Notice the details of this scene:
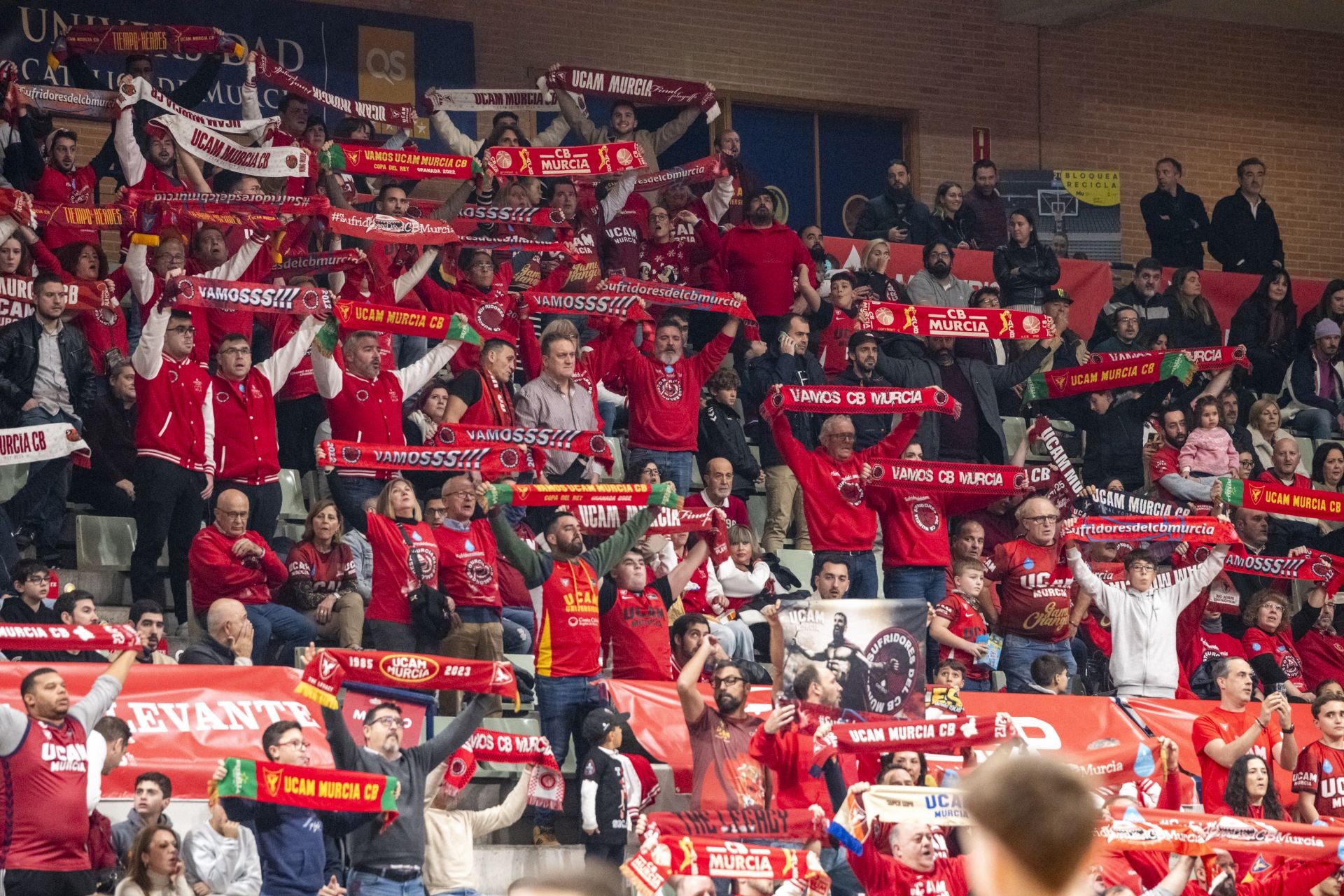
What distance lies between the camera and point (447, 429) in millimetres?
10820

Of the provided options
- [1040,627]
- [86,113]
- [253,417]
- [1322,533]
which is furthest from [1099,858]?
[86,113]

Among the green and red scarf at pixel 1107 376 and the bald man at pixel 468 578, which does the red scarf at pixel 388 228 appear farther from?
the green and red scarf at pixel 1107 376

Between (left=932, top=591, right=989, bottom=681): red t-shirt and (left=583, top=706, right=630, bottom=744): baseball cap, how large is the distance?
8.29 ft

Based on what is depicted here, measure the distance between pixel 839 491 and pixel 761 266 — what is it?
306cm

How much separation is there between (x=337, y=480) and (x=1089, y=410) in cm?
619

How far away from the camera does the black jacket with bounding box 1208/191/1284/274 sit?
18.0 metres

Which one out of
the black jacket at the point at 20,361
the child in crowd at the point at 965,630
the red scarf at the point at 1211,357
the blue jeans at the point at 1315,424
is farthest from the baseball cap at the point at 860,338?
the black jacket at the point at 20,361

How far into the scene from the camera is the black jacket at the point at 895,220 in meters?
16.6

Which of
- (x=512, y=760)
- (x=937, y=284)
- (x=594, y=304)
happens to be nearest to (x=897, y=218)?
(x=937, y=284)

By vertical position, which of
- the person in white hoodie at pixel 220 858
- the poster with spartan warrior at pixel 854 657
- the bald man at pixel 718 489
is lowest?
the person in white hoodie at pixel 220 858

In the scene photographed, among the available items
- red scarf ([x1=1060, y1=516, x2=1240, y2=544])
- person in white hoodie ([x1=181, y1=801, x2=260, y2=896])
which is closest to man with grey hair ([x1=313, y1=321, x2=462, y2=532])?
person in white hoodie ([x1=181, y1=801, x2=260, y2=896])

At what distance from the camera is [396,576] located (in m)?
10.1

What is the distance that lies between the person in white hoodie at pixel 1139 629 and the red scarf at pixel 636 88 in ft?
17.7

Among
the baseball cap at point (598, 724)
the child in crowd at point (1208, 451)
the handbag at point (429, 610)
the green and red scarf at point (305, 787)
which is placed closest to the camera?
the green and red scarf at point (305, 787)
